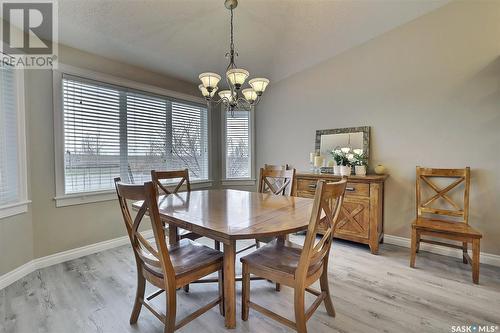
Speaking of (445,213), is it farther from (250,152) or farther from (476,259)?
(250,152)

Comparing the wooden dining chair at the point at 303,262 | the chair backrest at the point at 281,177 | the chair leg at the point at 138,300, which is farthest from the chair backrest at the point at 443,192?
the chair leg at the point at 138,300

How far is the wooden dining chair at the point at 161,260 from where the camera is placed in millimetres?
1314

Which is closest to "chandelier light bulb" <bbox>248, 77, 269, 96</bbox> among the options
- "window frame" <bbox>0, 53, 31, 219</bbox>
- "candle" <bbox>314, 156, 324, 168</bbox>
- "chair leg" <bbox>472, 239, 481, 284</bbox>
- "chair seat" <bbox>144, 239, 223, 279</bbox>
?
"chair seat" <bbox>144, 239, 223, 279</bbox>

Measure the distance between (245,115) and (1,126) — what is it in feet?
10.5

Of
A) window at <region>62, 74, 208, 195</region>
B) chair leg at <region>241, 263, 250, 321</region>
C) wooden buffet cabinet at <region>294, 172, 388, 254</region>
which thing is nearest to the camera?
chair leg at <region>241, 263, 250, 321</region>

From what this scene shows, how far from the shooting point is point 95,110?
2857 millimetres

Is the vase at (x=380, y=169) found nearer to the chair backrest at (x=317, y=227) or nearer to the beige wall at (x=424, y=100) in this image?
the beige wall at (x=424, y=100)

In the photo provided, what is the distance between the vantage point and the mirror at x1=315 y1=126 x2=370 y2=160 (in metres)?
3.27

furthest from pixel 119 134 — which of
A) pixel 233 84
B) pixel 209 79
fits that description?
pixel 233 84

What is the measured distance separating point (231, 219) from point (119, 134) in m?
2.34

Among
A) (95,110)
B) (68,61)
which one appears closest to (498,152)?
(95,110)

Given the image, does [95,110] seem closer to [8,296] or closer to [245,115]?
[8,296]

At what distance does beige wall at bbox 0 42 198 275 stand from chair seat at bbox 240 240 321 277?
222 cm

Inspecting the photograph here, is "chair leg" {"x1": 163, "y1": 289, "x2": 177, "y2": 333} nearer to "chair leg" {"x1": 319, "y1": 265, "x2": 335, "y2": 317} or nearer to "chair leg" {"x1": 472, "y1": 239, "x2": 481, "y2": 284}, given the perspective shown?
"chair leg" {"x1": 319, "y1": 265, "x2": 335, "y2": 317}
